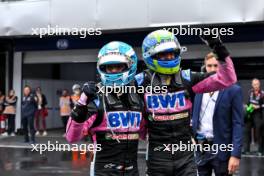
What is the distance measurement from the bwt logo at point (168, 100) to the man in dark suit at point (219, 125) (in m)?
0.93

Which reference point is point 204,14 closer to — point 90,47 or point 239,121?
point 90,47

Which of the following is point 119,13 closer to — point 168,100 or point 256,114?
point 256,114

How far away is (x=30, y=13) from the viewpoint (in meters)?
17.7

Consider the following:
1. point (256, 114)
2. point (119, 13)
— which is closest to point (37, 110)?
point (119, 13)

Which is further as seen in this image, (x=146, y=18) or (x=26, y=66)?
(x=26, y=66)

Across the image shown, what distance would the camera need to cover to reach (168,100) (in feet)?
12.6

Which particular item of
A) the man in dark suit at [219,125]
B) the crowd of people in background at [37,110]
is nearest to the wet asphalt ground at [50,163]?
the crowd of people in background at [37,110]

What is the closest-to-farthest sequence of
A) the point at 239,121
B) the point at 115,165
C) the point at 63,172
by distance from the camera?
the point at 115,165
the point at 239,121
the point at 63,172

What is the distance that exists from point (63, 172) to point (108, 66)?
7019mm

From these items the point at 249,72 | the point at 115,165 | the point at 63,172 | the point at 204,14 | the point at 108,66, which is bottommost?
the point at 63,172

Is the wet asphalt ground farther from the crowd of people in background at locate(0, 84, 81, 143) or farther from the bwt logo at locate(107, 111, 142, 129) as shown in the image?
the bwt logo at locate(107, 111, 142, 129)

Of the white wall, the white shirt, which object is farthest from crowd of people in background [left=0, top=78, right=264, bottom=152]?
the white shirt

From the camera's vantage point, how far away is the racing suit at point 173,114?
3.77 meters

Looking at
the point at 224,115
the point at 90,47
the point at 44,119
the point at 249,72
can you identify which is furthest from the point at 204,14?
the point at 224,115
